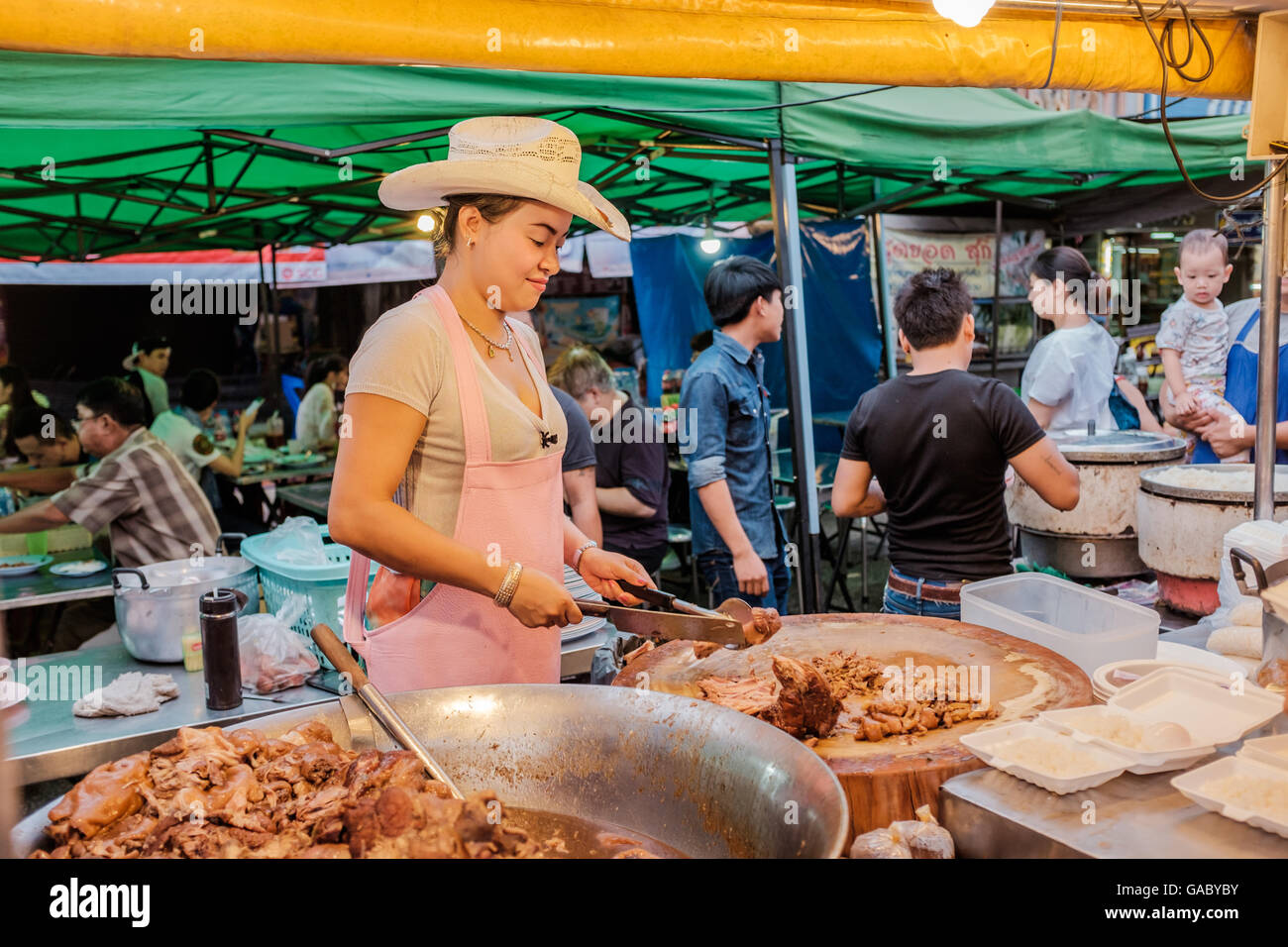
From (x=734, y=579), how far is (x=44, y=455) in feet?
15.3

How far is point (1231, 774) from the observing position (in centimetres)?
163

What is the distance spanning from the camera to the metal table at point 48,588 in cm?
458

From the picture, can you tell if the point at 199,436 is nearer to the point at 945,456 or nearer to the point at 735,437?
the point at 735,437

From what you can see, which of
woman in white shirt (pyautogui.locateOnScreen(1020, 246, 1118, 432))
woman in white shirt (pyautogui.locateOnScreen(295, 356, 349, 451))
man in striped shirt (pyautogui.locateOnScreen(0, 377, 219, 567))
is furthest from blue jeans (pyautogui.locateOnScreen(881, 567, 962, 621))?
woman in white shirt (pyautogui.locateOnScreen(295, 356, 349, 451))

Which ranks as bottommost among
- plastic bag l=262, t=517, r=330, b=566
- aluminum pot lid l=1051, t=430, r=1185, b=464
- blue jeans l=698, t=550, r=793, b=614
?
blue jeans l=698, t=550, r=793, b=614

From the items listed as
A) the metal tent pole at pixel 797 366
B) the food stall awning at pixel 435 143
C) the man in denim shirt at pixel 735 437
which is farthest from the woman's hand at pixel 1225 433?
the man in denim shirt at pixel 735 437

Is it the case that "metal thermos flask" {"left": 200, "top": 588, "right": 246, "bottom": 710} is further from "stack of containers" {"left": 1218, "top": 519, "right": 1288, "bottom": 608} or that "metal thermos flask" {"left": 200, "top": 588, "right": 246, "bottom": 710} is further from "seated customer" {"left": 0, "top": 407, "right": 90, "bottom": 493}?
"seated customer" {"left": 0, "top": 407, "right": 90, "bottom": 493}

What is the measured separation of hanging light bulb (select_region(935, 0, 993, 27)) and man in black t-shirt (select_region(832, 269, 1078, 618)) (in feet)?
4.36

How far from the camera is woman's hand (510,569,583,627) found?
201cm

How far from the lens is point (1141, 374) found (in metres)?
9.59

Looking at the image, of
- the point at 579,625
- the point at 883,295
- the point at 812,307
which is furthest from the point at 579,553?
the point at 883,295

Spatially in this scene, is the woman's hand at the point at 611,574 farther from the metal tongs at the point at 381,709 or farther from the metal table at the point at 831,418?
the metal table at the point at 831,418

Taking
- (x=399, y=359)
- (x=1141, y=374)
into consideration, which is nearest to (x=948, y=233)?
(x=1141, y=374)
